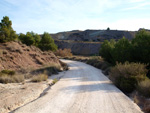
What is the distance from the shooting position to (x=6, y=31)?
95.1 ft

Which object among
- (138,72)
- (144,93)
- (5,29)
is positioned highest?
(5,29)

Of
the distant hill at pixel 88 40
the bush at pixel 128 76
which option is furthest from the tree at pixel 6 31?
the distant hill at pixel 88 40

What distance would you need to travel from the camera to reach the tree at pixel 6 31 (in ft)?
94.7

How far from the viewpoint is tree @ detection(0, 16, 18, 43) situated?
28.9 meters

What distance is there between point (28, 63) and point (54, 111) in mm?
19773

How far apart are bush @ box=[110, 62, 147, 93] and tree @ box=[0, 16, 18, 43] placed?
2183 cm

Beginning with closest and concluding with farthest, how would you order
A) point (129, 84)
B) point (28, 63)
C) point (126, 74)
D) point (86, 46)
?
point (129, 84), point (126, 74), point (28, 63), point (86, 46)

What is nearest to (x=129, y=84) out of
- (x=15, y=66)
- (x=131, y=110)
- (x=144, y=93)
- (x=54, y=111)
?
(x=144, y=93)

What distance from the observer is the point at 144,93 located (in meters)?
10.7

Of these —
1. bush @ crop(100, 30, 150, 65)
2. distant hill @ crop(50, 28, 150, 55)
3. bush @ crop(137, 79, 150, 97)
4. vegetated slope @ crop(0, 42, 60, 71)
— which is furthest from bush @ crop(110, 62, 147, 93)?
distant hill @ crop(50, 28, 150, 55)

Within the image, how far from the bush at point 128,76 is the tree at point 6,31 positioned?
21835mm

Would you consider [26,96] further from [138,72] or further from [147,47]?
[147,47]

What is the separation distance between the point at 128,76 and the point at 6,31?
23.3 meters

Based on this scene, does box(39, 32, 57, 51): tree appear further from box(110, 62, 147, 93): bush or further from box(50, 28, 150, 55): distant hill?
box(50, 28, 150, 55): distant hill
